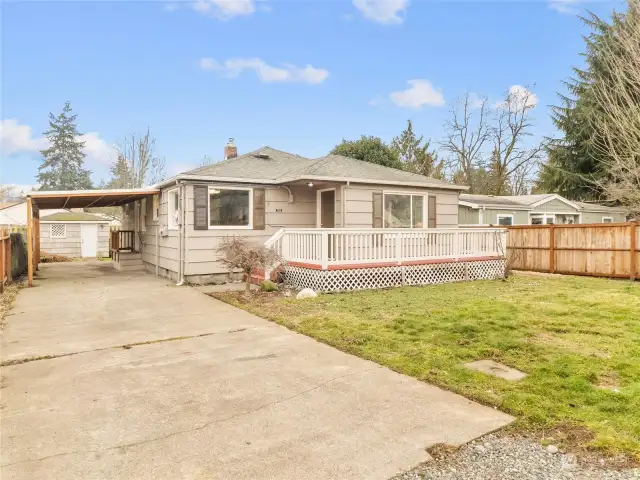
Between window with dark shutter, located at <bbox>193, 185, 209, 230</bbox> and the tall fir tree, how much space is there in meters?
44.2

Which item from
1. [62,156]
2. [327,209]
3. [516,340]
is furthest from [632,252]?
[62,156]

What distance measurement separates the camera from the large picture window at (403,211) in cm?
1218

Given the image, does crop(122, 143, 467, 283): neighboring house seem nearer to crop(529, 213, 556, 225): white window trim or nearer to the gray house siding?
the gray house siding

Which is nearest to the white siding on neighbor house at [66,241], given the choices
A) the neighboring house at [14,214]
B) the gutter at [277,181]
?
the neighboring house at [14,214]

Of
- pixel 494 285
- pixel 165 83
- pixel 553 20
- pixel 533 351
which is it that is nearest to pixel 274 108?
pixel 165 83

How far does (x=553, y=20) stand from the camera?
14.9 meters

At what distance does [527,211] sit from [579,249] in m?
9.02

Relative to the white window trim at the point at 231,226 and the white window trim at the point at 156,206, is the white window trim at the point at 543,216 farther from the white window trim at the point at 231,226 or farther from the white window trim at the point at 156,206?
the white window trim at the point at 156,206

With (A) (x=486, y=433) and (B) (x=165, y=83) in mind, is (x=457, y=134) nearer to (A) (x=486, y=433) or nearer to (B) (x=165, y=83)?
(B) (x=165, y=83)

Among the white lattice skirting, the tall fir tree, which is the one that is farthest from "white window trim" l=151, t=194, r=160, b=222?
the tall fir tree

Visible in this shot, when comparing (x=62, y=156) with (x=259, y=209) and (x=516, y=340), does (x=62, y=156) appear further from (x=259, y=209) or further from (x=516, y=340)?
(x=516, y=340)

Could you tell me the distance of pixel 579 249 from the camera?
42.5ft

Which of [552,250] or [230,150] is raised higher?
[230,150]

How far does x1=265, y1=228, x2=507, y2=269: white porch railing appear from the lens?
9.40 m
